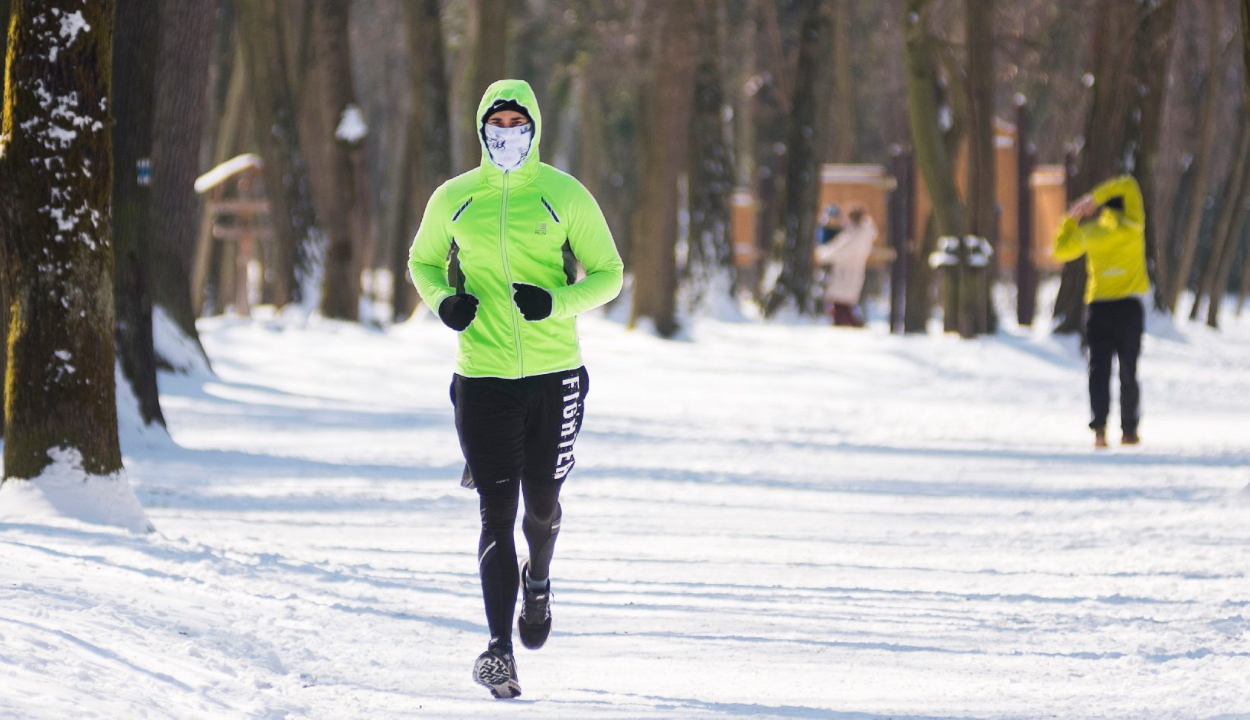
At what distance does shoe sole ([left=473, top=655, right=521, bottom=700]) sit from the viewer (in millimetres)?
5867

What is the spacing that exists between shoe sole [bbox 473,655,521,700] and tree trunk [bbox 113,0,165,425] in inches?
280

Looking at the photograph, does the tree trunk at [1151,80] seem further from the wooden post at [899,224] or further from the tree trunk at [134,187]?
the tree trunk at [134,187]

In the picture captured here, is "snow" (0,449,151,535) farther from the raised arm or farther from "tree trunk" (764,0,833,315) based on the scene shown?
"tree trunk" (764,0,833,315)

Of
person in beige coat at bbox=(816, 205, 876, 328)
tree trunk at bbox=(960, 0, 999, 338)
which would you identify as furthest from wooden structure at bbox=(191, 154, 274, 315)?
tree trunk at bbox=(960, 0, 999, 338)

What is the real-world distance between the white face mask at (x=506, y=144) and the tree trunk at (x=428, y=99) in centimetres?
2296

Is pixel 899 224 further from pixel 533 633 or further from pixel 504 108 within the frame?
pixel 504 108

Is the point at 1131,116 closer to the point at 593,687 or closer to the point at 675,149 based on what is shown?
the point at 675,149

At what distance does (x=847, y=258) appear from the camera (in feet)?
87.4

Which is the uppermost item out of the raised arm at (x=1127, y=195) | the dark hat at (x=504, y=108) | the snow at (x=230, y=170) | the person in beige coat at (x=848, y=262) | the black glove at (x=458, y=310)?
the dark hat at (x=504, y=108)

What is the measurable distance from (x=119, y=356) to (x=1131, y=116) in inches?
519

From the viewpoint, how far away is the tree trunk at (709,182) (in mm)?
29094

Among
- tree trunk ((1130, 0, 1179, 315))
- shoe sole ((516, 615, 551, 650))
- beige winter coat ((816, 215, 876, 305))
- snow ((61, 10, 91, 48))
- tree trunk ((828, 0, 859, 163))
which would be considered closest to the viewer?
shoe sole ((516, 615, 551, 650))

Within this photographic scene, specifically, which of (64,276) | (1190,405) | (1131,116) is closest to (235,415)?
(64,276)

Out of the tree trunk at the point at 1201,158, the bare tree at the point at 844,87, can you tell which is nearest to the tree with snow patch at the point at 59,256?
the tree trunk at the point at 1201,158
